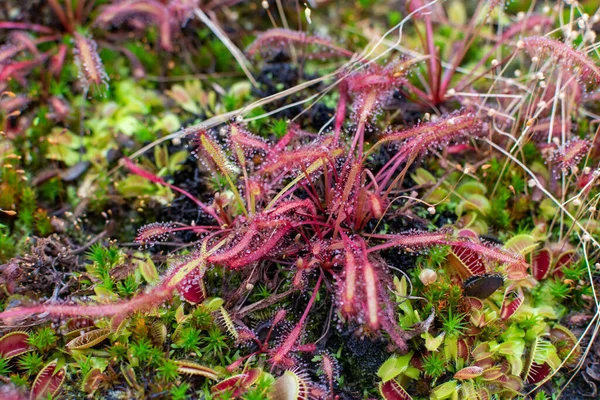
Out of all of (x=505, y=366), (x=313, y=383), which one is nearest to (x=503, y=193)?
(x=505, y=366)

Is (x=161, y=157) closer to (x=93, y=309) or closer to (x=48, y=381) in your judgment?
→ (x=93, y=309)

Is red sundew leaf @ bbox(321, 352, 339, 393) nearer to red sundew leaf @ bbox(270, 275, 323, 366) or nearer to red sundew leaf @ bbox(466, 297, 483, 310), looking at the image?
red sundew leaf @ bbox(270, 275, 323, 366)

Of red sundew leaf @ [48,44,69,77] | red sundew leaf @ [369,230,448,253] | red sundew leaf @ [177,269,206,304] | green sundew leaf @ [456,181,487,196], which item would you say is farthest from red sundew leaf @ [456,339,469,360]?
red sundew leaf @ [48,44,69,77]

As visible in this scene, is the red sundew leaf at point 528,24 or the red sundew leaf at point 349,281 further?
the red sundew leaf at point 528,24

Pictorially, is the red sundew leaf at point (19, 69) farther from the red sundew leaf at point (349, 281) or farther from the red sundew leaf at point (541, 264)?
the red sundew leaf at point (541, 264)

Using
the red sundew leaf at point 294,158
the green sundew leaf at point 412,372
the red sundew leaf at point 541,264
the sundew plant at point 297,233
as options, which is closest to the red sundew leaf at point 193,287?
the sundew plant at point 297,233

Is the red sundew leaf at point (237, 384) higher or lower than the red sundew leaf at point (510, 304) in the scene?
higher

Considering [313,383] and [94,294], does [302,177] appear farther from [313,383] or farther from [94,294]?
[94,294]
